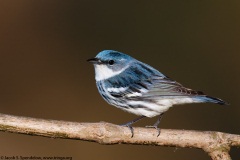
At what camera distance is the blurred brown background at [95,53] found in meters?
6.19

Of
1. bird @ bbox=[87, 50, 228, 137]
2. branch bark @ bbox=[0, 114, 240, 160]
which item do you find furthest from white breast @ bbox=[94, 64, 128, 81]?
branch bark @ bbox=[0, 114, 240, 160]

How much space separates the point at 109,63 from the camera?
15.3 ft

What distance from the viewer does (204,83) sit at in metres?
6.55

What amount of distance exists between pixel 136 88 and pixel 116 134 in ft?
2.94

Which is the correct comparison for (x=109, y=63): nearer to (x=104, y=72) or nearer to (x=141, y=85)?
(x=104, y=72)

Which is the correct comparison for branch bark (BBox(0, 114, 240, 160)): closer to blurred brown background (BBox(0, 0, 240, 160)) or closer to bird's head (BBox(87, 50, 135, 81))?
bird's head (BBox(87, 50, 135, 81))

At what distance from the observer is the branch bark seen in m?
3.47

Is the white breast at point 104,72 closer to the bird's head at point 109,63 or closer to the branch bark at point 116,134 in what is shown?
the bird's head at point 109,63

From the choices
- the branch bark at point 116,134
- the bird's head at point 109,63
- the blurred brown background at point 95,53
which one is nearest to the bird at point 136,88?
the bird's head at point 109,63

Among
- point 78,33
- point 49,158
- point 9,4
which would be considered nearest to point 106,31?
point 78,33

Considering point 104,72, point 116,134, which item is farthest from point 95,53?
point 116,134

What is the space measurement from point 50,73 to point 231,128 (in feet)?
8.71

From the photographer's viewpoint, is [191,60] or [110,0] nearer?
[191,60]

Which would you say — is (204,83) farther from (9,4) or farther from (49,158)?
(9,4)
